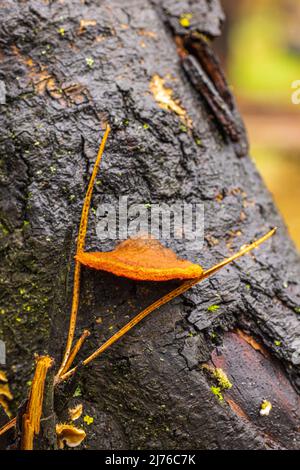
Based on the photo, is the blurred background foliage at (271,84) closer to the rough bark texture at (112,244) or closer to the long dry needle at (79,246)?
the rough bark texture at (112,244)

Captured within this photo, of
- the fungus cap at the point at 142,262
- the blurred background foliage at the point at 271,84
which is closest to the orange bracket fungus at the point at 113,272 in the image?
Result: the fungus cap at the point at 142,262

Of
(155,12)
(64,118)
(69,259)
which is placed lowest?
(69,259)

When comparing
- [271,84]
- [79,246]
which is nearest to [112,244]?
[79,246]

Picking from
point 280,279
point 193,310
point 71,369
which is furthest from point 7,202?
point 280,279

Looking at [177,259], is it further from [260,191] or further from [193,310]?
[260,191]

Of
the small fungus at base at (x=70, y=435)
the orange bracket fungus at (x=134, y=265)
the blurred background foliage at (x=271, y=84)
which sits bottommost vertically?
the blurred background foliage at (x=271, y=84)

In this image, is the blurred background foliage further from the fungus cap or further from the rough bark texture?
the fungus cap

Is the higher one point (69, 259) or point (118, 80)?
point (118, 80)
